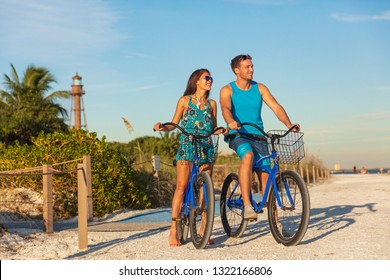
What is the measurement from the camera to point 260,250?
256 inches

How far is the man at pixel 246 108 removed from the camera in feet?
21.9

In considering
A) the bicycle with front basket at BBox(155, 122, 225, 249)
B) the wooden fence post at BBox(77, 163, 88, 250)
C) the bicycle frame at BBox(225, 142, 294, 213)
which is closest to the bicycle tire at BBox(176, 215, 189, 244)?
the bicycle with front basket at BBox(155, 122, 225, 249)

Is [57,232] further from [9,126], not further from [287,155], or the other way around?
[9,126]

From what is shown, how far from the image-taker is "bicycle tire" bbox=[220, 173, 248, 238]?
731 cm

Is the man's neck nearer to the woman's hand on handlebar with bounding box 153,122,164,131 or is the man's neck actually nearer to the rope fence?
the woman's hand on handlebar with bounding box 153,122,164,131

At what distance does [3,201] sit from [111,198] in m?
2.15

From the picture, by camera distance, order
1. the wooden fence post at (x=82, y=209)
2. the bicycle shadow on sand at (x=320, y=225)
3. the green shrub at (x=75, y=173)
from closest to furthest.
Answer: the wooden fence post at (x=82, y=209) → the bicycle shadow on sand at (x=320, y=225) → the green shrub at (x=75, y=173)

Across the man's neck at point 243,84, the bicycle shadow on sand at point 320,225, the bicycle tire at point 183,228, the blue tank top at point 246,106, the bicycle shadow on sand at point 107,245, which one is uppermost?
the man's neck at point 243,84

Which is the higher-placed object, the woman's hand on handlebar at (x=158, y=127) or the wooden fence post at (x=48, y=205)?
the woman's hand on handlebar at (x=158, y=127)

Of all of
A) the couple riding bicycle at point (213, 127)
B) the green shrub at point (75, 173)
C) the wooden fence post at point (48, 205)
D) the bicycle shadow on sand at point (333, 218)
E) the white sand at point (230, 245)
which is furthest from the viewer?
the green shrub at point (75, 173)

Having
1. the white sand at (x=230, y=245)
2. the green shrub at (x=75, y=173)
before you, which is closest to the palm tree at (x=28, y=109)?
the green shrub at (x=75, y=173)

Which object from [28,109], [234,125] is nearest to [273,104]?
[234,125]

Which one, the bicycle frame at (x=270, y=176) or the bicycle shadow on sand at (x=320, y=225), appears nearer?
the bicycle frame at (x=270, y=176)

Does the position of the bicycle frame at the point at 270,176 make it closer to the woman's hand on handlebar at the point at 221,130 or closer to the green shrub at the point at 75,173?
the woman's hand on handlebar at the point at 221,130
